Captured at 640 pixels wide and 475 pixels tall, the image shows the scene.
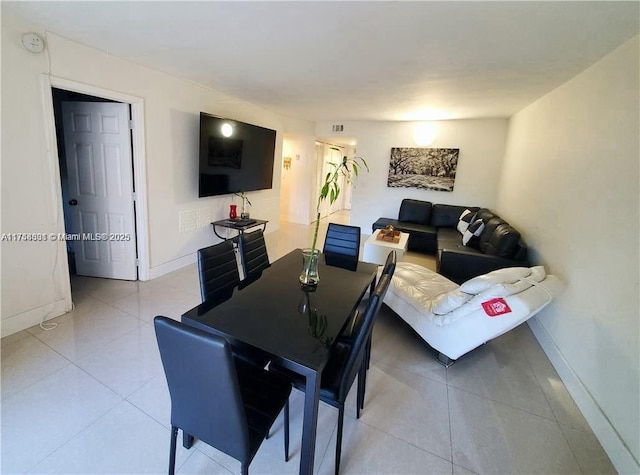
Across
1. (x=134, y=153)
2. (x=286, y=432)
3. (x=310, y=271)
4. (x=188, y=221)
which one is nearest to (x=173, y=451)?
(x=286, y=432)

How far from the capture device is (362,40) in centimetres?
225

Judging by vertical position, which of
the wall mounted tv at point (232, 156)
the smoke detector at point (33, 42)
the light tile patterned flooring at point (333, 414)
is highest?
the smoke detector at point (33, 42)

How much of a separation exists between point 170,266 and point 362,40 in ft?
11.3

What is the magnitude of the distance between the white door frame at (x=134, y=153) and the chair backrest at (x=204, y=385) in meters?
2.46

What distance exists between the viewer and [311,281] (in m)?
1.98

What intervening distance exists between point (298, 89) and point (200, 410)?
3786mm

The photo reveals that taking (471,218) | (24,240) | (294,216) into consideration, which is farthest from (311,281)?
(294,216)

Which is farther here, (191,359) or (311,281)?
(311,281)

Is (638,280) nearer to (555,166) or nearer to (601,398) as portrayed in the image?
(601,398)

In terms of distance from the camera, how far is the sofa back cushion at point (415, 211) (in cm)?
574

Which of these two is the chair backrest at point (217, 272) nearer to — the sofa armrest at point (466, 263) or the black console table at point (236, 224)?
the black console table at point (236, 224)

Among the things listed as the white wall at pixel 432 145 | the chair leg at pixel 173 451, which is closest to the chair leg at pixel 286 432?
the chair leg at pixel 173 451

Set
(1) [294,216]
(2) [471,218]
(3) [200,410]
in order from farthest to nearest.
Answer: (1) [294,216], (2) [471,218], (3) [200,410]

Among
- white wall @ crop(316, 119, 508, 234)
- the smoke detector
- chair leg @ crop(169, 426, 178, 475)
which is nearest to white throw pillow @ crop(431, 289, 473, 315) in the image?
chair leg @ crop(169, 426, 178, 475)
